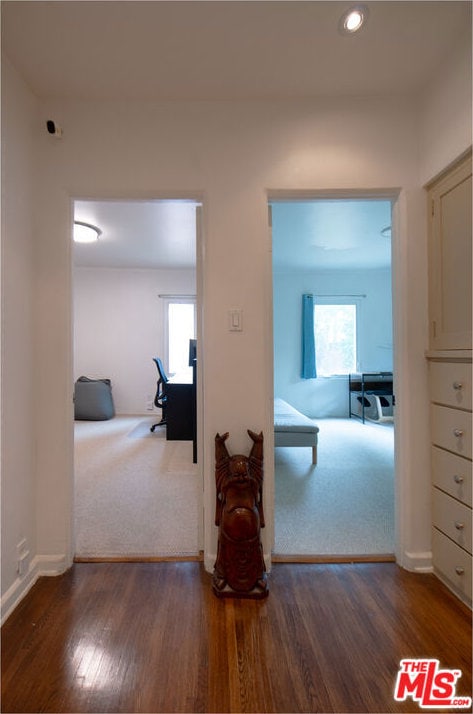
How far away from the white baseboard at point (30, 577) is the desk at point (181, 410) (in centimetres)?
204

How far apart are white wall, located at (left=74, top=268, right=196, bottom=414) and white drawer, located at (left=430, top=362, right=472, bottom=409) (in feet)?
14.6

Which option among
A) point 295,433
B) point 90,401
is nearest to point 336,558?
point 295,433

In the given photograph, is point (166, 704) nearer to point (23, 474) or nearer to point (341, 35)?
point (23, 474)

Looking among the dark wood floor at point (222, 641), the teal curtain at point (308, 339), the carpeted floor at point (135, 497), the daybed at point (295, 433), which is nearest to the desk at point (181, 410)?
the carpeted floor at point (135, 497)

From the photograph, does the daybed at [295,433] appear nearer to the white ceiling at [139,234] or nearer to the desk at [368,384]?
the white ceiling at [139,234]

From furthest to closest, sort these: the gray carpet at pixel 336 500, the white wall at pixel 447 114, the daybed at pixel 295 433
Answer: the daybed at pixel 295 433 < the gray carpet at pixel 336 500 < the white wall at pixel 447 114

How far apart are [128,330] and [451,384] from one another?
16.2 feet

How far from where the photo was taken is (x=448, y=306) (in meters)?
1.53

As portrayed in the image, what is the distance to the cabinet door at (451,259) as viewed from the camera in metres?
1.41

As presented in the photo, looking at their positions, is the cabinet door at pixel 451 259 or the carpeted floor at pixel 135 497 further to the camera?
the carpeted floor at pixel 135 497

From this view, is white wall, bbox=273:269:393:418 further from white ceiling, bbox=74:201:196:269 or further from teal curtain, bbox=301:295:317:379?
white ceiling, bbox=74:201:196:269

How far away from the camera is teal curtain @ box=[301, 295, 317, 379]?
5395 millimetres

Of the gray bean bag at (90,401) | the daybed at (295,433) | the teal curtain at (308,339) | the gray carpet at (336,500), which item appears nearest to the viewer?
→ the gray carpet at (336,500)

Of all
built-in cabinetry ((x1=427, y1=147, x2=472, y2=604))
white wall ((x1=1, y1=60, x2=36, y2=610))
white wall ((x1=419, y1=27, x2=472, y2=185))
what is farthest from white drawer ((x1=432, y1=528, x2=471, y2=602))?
white wall ((x1=1, y1=60, x2=36, y2=610))
